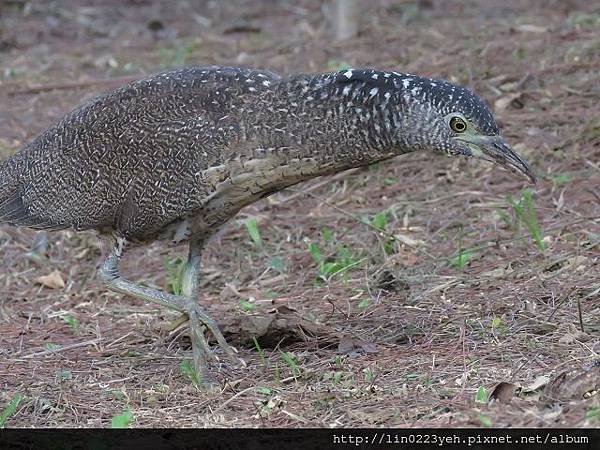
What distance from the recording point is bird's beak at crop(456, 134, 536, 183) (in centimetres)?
553

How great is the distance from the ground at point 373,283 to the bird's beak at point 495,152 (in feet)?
3.02

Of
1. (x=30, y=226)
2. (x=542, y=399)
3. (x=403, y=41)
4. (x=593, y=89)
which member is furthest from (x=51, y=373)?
(x=403, y=41)

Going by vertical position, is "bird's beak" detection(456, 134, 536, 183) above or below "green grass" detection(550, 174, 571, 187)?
above

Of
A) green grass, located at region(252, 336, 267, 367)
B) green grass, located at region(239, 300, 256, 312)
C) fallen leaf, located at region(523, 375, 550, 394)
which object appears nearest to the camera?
fallen leaf, located at region(523, 375, 550, 394)

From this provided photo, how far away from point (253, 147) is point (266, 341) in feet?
4.08

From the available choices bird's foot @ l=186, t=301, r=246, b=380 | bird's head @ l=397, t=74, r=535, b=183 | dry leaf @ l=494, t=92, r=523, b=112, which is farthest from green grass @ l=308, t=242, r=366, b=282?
dry leaf @ l=494, t=92, r=523, b=112

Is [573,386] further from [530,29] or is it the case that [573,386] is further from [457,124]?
[530,29]

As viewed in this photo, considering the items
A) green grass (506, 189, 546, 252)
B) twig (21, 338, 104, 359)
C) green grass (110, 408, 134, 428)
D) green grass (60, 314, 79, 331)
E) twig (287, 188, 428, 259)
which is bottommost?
green grass (60, 314, 79, 331)

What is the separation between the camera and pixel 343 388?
553 centimetres

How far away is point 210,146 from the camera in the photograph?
5.89 metres

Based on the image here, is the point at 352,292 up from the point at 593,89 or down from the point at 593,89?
down

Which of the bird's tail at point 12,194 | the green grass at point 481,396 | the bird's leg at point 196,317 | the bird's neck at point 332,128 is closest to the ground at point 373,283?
the green grass at point 481,396

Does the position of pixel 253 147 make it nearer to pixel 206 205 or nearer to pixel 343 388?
pixel 206 205

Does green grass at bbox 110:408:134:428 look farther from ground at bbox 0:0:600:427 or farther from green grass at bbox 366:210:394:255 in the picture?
green grass at bbox 366:210:394:255
